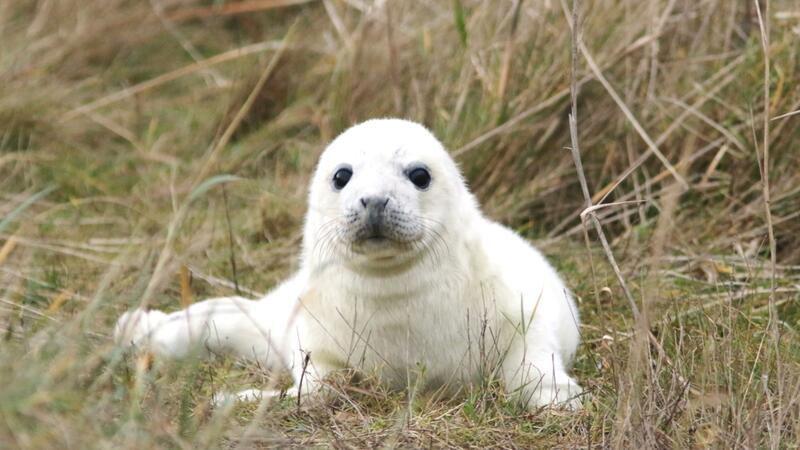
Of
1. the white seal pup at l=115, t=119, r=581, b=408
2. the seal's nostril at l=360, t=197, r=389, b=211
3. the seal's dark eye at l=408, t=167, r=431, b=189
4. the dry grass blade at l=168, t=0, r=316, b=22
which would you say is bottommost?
the white seal pup at l=115, t=119, r=581, b=408

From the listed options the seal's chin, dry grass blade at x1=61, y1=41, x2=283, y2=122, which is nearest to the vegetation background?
dry grass blade at x1=61, y1=41, x2=283, y2=122

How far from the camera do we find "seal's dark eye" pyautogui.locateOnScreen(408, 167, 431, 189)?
4293 millimetres

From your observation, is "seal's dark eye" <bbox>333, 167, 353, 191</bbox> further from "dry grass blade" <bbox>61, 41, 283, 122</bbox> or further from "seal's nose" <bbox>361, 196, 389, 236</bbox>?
"dry grass blade" <bbox>61, 41, 283, 122</bbox>

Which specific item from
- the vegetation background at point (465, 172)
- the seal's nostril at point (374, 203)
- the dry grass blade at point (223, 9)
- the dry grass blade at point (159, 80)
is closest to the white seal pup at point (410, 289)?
the seal's nostril at point (374, 203)

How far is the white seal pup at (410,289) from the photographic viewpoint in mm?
4137

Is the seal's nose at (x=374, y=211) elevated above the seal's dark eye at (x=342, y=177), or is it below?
below

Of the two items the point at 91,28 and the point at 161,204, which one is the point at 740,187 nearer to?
the point at 161,204

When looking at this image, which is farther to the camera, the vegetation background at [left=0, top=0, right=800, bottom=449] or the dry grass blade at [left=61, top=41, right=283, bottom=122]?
the dry grass blade at [left=61, top=41, right=283, bottom=122]

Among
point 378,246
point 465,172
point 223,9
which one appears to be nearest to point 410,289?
point 378,246

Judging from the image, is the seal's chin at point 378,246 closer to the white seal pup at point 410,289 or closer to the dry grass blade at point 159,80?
the white seal pup at point 410,289

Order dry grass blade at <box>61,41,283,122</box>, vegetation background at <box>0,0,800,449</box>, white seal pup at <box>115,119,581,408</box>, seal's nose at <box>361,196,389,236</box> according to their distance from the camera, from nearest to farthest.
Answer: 1. vegetation background at <box>0,0,800,449</box>
2. seal's nose at <box>361,196,389,236</box>
3. white seal pup at <box>115,119,581,408</box>
4. dry grass blade at <box>61,41,283,122</box>

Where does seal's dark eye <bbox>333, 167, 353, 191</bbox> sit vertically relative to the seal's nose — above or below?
above

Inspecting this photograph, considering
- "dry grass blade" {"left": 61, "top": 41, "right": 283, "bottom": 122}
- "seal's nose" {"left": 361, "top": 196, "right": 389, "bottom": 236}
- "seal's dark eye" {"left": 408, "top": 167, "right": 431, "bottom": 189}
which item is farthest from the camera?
"dry grass blade" {"left": 61, "top": 41, "right": 283, "bottom": 122}

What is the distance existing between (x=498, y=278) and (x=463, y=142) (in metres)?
1.80
